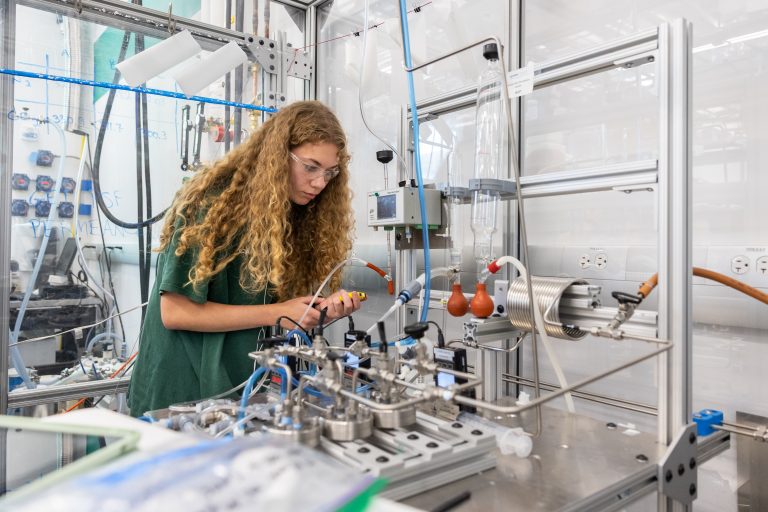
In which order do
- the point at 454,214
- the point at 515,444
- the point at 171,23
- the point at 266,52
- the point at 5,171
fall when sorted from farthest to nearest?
the point at 266,52, the point at 171,23, the point at 5,171, the point at 454,214, the point at 515,444

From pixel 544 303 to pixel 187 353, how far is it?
984 millimetres

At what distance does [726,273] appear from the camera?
55.2 inches

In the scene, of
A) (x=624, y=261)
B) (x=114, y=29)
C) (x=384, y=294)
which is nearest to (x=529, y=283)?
(x=624, y=261)

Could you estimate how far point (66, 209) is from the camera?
2.33 m

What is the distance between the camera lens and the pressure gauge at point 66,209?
231 cm

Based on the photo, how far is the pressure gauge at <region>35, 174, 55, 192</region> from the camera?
221cm

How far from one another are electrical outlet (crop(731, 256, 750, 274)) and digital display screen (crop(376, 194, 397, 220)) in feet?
3.08

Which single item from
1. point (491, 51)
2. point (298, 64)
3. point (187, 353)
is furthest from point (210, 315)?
point (298, 64)

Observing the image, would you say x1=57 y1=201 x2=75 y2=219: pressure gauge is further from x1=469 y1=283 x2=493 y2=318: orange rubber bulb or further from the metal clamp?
x1=469 y1=283 x2=493 y2=318: orange rubber bulb

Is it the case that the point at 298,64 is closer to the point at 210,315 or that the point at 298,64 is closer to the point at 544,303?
the point at 210,315

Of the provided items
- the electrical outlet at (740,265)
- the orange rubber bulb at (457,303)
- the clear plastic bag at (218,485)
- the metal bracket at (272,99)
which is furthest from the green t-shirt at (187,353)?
the metal bracket at (272,99)

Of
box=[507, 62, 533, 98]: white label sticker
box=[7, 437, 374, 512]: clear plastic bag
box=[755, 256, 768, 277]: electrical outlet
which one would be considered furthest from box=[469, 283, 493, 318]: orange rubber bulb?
box=[7, 437, 374, 512]: clear plastic bag

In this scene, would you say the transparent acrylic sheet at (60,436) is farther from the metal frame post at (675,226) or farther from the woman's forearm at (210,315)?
the metal frame post at (675,226)

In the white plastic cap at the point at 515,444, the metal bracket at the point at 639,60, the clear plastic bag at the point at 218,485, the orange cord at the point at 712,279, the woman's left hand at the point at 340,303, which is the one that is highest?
the metal bracket at the point at 639,60
